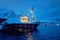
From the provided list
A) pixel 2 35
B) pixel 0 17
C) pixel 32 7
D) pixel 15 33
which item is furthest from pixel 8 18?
pixel 2 35

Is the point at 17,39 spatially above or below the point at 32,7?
below

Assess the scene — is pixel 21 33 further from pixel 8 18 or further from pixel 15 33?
pixel 8 18

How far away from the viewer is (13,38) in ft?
22.7

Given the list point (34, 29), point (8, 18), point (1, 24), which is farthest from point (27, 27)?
point (8, 18)

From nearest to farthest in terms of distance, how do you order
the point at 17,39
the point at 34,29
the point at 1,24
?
the point at 17,39, the point at 1,24, the point at 34,29

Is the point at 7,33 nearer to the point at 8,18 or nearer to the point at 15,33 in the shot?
the point at 15,33

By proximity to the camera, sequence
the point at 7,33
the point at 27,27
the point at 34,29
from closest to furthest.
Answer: the point at 7,33 < the point at 27,27 < the point at 34,29

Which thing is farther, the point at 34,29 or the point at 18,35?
the point at 34,29

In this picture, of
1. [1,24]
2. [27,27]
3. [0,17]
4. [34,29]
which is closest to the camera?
[0,17]

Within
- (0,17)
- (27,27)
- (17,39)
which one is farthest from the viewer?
(27,27)

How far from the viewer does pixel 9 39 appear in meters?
6.85

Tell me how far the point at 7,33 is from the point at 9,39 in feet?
3.46

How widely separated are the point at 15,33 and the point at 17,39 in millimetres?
809

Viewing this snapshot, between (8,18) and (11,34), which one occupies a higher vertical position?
(8,18)
